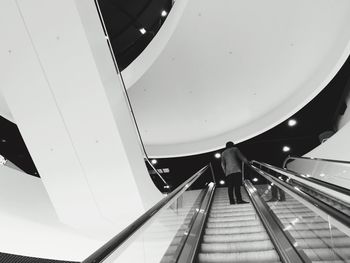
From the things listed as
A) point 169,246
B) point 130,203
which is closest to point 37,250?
point 130,203

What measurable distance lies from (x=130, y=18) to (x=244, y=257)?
10.7 metres

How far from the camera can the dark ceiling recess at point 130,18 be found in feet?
37.2

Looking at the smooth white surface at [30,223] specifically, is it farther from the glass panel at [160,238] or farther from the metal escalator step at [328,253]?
the metal escalator step at [328,253]

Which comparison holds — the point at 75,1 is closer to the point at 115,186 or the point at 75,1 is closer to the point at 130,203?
the point at 115,186

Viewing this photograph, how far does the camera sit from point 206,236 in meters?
3.81

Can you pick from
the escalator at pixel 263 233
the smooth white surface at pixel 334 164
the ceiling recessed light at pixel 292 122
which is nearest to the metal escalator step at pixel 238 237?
the escalator at pixel 263 233

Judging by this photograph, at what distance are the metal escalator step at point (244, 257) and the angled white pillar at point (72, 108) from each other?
8.10ft

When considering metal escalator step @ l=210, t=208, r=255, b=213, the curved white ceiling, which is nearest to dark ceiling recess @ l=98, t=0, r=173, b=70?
the curved white ceiling

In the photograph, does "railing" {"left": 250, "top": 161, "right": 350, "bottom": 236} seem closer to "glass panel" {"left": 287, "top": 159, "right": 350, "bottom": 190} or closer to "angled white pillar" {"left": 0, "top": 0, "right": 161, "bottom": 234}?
"glass panel" {"left": 287, "top": 159, "right": 350, "bottom": 190}

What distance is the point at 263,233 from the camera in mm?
3656

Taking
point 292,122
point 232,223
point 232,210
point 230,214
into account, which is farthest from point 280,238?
point 292,122

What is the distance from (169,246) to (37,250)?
4.62 m

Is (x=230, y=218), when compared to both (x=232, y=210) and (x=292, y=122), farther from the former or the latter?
(x=292, y=122)

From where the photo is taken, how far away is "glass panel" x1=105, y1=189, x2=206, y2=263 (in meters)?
2.06
